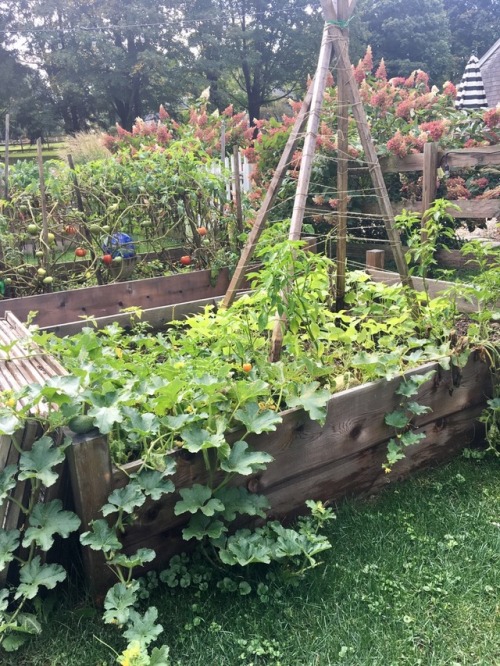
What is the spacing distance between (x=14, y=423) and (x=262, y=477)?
0.83 metres

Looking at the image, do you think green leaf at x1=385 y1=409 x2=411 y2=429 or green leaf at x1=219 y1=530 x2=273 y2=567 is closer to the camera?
green leaf at x1=219 y1=530 x2=273 y2=567

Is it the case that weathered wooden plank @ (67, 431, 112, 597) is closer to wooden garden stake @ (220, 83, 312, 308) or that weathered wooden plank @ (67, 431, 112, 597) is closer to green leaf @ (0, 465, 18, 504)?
green leaf @ (0, 465, 18, 504)

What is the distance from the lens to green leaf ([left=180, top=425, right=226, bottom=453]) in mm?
1603

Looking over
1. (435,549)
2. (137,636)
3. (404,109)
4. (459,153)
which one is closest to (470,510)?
(435,549)

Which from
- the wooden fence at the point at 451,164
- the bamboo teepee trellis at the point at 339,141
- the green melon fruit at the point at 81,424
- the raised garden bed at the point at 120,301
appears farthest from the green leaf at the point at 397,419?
the wooden fence at the point at 451,164

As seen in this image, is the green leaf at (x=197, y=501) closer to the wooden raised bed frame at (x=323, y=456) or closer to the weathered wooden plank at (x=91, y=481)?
the wooden raised bed frame at (x=323, y=456)

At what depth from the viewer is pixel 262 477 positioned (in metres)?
1.91

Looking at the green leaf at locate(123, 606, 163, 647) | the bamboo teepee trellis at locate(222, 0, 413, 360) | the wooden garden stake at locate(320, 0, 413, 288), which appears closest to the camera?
the green leaf at locate(123, 606, 163, 647)

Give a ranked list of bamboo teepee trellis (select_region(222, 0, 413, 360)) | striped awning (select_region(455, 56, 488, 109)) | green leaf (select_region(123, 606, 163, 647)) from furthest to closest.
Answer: striped awning (select_region(455, 56, 488, 109)) → bamboo teepee trellis (select_region(222, 0, 413, 360)) → green leaf (select_region(123, 606, 163, 647))

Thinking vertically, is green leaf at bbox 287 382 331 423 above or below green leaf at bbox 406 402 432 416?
above

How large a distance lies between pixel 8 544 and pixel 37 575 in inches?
4.6

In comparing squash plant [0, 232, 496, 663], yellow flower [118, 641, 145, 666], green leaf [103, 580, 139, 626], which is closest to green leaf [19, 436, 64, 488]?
squash plant [0, 232, 496, 663]

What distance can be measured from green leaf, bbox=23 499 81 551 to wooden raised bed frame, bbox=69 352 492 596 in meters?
0.07

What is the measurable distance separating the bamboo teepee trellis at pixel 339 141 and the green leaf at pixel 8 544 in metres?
1.63
